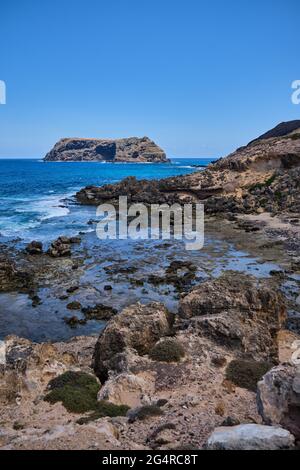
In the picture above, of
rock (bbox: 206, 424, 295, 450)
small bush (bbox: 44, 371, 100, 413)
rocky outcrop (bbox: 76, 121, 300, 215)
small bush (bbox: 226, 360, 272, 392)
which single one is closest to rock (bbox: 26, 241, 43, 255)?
small bush (bbox: 44, 371, 100, 413)

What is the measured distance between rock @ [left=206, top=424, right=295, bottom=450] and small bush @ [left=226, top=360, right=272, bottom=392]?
4728 mm

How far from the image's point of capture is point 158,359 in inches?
473

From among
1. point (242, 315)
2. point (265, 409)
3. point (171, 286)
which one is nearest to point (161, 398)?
point (265, 409)

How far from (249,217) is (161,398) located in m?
37.3

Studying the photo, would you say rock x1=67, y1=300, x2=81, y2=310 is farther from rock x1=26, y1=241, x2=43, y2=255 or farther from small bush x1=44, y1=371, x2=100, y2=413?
rock x1=26, y1=241, x2=43, y2=255

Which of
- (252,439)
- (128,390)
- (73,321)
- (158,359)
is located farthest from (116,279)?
(252,439)

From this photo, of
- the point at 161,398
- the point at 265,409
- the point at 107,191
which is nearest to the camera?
the point at 265,409

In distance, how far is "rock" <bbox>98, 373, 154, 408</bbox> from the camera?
10.3 m

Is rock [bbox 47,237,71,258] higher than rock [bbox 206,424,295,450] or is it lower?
lower

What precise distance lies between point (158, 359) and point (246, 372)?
2.58m

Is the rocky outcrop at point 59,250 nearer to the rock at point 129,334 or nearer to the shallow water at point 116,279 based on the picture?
the shallow water at point 116,279

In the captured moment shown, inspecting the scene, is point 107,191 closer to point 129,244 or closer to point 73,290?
point 129,244

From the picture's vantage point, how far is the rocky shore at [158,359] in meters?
7.70

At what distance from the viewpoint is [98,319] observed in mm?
20016
